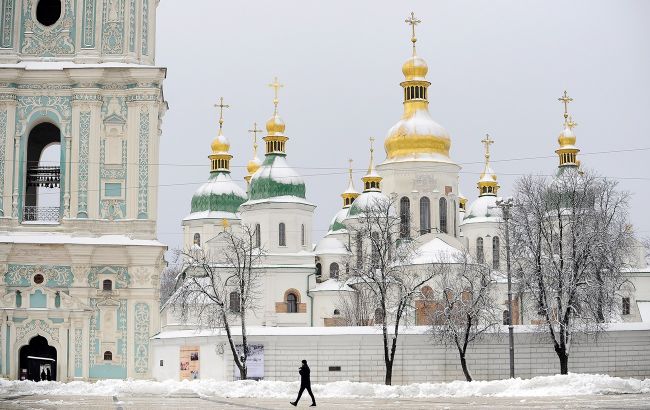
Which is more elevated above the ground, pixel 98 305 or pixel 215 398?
pixel 98 305

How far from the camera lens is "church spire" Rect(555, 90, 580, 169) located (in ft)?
234

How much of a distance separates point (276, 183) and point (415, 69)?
10.6 meters

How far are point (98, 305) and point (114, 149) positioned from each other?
15.4 ft

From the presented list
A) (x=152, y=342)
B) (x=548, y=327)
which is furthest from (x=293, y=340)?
(x=548, y=327)

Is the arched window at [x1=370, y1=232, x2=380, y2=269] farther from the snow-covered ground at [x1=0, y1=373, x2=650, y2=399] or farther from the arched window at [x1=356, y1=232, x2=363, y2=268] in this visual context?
the snow-covered ground at [x1=0, y1=373, x2=650, y2=399]

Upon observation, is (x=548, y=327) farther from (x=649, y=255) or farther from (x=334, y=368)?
(x=649, y=255)

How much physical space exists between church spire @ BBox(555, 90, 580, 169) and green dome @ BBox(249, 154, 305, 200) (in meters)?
16.8

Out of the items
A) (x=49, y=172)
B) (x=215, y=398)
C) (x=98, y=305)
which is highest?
(x=49, y=172)

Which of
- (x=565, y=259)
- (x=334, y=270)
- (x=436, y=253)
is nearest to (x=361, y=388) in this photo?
(x=565, y=259)

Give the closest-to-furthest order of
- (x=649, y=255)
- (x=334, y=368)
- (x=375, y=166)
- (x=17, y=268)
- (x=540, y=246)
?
(x=17, y=268), (x=334, y=368), (x=540, y=246), (x=375, y=166), (x=649, y=255)

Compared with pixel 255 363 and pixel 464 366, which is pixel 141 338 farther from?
pixel 464 366

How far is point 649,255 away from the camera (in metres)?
80.1

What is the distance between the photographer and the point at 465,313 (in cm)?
4181

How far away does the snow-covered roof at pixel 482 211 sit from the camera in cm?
7169
